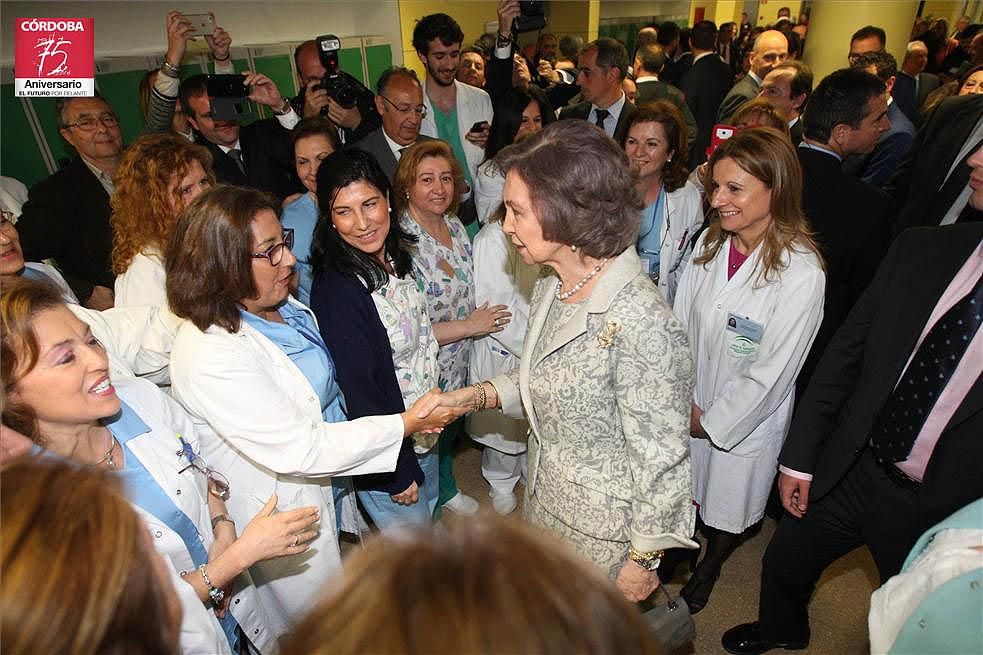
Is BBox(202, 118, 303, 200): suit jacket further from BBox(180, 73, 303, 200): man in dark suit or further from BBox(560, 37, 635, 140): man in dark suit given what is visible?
BBox(560, 37, 635, 140): man in dark suit

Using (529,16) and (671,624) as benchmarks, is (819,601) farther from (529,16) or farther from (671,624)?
(529,16)

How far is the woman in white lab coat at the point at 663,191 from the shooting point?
2648 mm

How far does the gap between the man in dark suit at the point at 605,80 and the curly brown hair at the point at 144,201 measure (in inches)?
105

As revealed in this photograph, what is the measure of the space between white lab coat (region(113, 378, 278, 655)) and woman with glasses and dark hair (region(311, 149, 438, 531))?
1.70ft

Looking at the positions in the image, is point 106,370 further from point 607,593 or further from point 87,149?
point 87,149

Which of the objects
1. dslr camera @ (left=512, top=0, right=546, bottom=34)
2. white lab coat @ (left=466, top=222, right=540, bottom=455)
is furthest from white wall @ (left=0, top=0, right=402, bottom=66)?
white lab coat @ (left=466, top=222, right=540, bottom=455)

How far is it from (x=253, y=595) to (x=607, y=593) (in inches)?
58.2

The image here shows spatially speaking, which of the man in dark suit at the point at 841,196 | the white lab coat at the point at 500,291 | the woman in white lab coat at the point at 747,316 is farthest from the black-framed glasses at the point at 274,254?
the man in dark suit at the point at 841,196

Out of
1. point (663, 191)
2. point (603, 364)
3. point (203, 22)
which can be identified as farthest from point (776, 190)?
point (203, 22)

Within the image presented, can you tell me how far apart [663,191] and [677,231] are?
213 millimetres

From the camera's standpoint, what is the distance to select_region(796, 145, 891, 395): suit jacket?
7.74ft

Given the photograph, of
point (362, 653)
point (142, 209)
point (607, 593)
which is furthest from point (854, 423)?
point (142, 209)

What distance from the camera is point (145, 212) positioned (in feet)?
6.66

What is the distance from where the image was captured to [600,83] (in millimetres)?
3955
